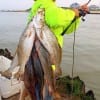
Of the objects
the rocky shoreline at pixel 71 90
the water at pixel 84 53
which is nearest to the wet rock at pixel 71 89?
the rocky shoreline at pixel 71 90

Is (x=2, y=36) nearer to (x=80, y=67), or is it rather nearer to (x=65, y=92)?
(x=80, y=67)

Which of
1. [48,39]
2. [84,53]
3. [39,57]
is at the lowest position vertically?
[84,53]

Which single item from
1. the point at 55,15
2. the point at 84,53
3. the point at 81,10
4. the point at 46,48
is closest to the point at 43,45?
the point at 46,48

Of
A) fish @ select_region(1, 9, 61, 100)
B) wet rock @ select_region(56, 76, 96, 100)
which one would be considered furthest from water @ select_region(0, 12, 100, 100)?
fish @ select_region(1, 9, 61, 100)

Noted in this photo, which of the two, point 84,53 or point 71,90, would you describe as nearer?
point 71,90

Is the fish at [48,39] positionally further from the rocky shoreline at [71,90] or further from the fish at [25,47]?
the rocky shoreline at [71,90]

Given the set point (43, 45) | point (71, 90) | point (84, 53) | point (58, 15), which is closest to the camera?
point (58, 15)

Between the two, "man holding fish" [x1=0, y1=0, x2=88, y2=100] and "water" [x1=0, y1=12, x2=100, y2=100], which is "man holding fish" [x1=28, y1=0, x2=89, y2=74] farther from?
"water" [x1=0, y1=12, x2=100, y2=100]

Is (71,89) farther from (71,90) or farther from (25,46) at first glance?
(25,46)

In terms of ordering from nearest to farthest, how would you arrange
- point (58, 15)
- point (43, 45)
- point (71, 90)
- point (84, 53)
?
point (58, 15), point (43, 45), point (71, 90), point (84, 53)

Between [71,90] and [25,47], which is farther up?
[25,47]

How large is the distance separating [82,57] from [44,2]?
16.7ft

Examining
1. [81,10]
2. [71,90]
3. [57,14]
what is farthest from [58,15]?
[71,90]

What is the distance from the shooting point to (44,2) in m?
2.61
